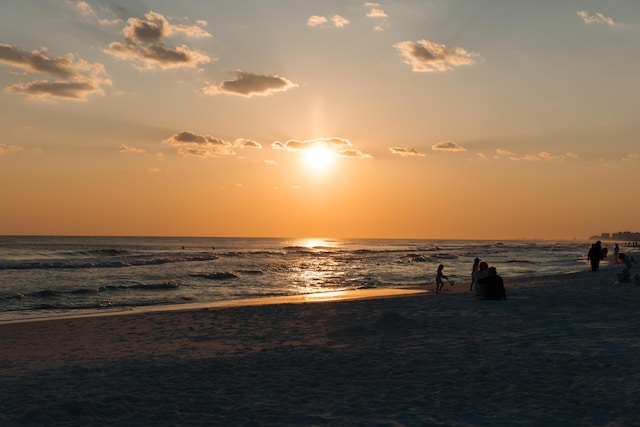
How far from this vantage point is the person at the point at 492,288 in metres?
19.7

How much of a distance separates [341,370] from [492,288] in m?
10.8

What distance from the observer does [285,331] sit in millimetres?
15906

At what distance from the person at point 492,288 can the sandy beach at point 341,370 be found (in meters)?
1.30

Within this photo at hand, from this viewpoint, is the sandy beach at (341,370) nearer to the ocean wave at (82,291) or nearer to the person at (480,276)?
the person at (480,276)

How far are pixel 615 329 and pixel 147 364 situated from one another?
11.0 metres

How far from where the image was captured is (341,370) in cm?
1073

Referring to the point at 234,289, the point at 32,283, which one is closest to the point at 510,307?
the point at 234,289

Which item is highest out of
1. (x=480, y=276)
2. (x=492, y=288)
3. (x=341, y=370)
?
(x=480, y=276)

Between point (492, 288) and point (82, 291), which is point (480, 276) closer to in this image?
point (492, 288)

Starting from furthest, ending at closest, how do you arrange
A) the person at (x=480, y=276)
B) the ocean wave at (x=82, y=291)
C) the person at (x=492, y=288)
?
the ocean wave at (x=82, y=291) < the person at (x=480, y=276) < the person at (x=492, y=288)

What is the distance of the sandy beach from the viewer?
806cm

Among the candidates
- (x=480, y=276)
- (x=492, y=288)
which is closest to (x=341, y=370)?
(x=492, y=288)

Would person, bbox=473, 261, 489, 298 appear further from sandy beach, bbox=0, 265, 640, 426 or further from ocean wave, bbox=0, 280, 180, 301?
ocean wave, bbox=0, 280, 180, 301

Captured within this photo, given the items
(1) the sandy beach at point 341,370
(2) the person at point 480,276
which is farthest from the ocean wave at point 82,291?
(2) the person at point 480,276
